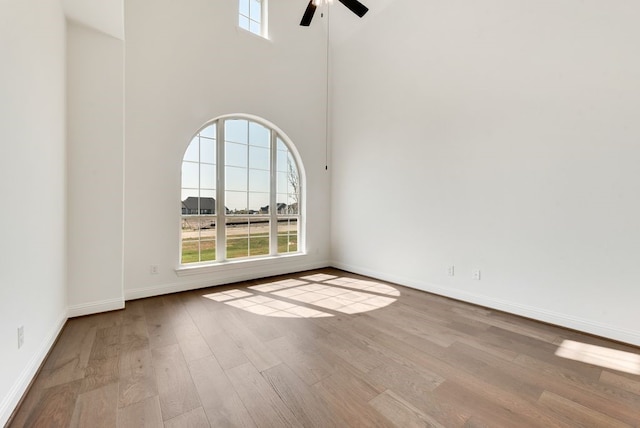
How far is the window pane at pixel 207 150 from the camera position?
4005 millimetres

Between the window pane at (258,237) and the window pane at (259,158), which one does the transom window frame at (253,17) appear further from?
the window pane at (258,237)

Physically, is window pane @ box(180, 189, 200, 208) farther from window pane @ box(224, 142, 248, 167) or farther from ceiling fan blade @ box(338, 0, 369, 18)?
ceiling fan blade @ box(338, 0, 369, 18)

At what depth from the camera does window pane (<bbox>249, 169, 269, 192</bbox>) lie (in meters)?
4.51

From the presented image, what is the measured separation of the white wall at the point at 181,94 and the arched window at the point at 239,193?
0.21 metres

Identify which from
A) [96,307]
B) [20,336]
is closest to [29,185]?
[20,336]

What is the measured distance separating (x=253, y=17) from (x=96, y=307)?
4.60 metres

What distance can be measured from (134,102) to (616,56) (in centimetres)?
493

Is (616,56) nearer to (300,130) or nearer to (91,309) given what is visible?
(300,130)

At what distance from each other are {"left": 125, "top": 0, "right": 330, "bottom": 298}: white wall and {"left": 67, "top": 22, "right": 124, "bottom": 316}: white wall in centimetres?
35

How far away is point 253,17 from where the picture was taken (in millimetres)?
4473

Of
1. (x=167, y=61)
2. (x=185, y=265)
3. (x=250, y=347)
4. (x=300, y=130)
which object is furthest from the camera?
(x=300, y=130)

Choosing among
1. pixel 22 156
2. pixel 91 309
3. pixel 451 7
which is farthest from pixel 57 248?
pixel 451 7

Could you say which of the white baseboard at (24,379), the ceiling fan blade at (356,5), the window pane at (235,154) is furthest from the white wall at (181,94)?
the ceiling fan blade at (356,5)

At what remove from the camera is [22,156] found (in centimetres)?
173
